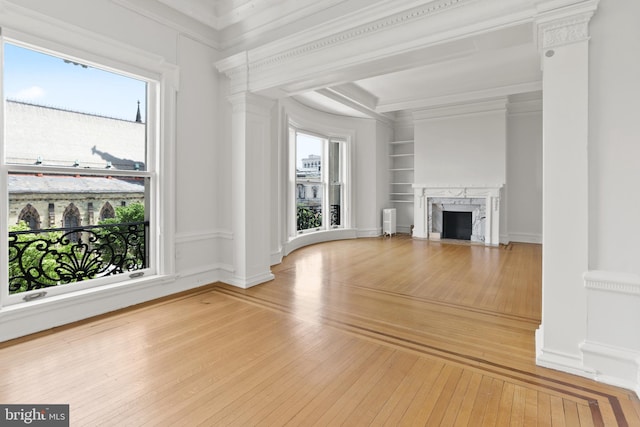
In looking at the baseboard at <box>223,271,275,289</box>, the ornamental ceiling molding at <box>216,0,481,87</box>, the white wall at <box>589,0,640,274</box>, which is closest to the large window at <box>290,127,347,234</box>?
the baseboard at <box>223,271,275,289</box>

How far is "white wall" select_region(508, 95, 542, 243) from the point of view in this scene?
6.99m

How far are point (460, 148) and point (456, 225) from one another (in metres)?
1.82

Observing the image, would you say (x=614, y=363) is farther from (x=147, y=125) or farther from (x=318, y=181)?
(x=318, y=181)

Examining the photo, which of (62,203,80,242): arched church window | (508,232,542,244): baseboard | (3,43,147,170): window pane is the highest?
(3,43,147,170): window pane

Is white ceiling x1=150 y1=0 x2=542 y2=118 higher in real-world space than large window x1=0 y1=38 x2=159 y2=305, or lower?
higher

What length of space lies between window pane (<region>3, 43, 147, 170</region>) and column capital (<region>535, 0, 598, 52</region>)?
353 cm

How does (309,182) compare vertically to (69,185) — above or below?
above

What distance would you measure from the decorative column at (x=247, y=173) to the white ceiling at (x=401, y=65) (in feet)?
1.47

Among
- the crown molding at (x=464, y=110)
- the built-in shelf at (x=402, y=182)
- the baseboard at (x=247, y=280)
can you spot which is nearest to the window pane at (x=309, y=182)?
the built-in shelf at (x=402, y=182)

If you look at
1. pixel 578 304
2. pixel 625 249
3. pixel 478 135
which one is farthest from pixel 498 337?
pixel 478 135

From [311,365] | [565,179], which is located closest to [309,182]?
[311,365]

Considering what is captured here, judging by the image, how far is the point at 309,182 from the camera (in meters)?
7.07

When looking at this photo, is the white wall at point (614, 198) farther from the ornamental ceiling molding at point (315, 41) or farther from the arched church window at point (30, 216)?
the arched church window at point (30, 216)

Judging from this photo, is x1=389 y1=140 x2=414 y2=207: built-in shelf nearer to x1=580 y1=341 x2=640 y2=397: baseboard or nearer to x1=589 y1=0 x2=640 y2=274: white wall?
x1=589 y1=0 x2=640 y2=274: white wall
